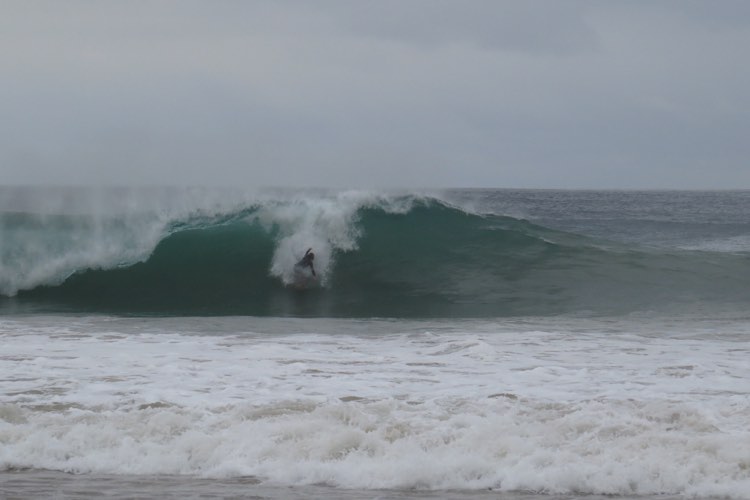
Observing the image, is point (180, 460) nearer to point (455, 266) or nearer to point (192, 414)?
point (192, 414)

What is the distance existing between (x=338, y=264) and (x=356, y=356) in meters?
7.77

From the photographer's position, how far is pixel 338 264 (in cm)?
1656

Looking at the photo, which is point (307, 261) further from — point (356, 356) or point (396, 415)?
point (396, 415)

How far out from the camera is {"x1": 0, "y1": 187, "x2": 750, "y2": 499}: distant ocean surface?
18.3 feet

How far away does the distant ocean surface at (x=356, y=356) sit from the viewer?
5574 millimetres

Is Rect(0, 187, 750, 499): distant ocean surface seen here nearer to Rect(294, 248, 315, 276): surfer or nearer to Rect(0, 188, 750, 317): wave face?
Rect(0, 188, 750, 317): wave face

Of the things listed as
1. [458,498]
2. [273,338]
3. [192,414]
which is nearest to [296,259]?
[273,338]

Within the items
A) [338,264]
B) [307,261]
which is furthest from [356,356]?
[338,264]

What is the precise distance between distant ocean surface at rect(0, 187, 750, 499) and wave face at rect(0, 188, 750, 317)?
0.19 feet

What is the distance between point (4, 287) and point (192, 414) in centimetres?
1039

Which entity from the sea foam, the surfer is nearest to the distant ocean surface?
the sea foam

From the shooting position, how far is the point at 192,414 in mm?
6508

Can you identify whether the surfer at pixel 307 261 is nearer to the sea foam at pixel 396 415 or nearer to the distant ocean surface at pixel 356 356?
the distant ocean surface at pixel 356 356

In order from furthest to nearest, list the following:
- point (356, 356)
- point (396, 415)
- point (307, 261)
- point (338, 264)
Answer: point (338, 264), point (307, 261), point (356, 356), point (396, 415)
